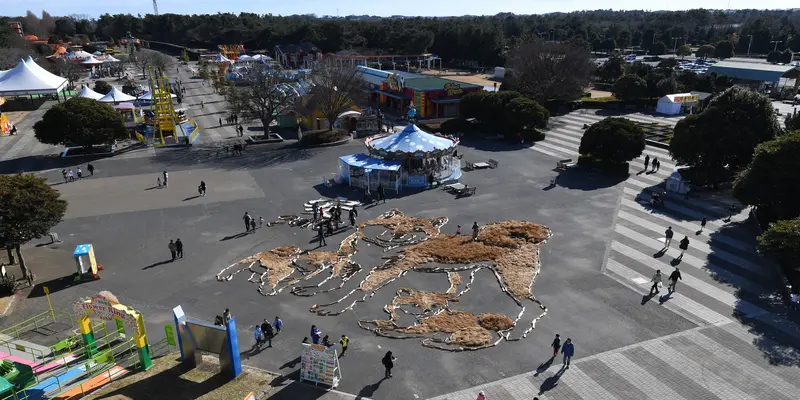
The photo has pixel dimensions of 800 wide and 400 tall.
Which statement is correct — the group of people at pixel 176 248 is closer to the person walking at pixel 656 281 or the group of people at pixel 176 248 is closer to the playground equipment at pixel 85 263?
the playground equipment at pixel 85 263

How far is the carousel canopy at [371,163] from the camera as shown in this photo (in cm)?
3844

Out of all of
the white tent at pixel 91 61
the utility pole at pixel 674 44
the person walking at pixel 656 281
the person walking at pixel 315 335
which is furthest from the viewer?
the utility pole at pixel 674 44

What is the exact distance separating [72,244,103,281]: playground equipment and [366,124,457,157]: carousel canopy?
2171cm

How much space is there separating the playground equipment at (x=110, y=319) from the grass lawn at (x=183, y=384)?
0.73 m

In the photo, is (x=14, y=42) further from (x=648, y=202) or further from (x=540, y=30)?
(x=540, y=30)

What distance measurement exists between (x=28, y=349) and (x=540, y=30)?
197445mm

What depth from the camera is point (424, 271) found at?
26734mm

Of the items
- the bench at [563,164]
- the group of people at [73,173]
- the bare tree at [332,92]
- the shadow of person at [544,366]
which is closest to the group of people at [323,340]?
the shadow of person at [544,366]

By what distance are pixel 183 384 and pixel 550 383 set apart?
→ 13.4m

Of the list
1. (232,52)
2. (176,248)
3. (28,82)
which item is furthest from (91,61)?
(176,248)

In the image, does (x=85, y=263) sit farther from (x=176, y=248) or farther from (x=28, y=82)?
(x=28, y=82)

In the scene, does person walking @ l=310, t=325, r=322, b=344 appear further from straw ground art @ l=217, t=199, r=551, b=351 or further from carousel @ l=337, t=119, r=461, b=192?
carousel @ l=337, t=119, r=461, b=192

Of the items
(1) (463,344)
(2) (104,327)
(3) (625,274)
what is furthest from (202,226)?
(3) (625,274)

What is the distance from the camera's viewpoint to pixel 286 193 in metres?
38.3
